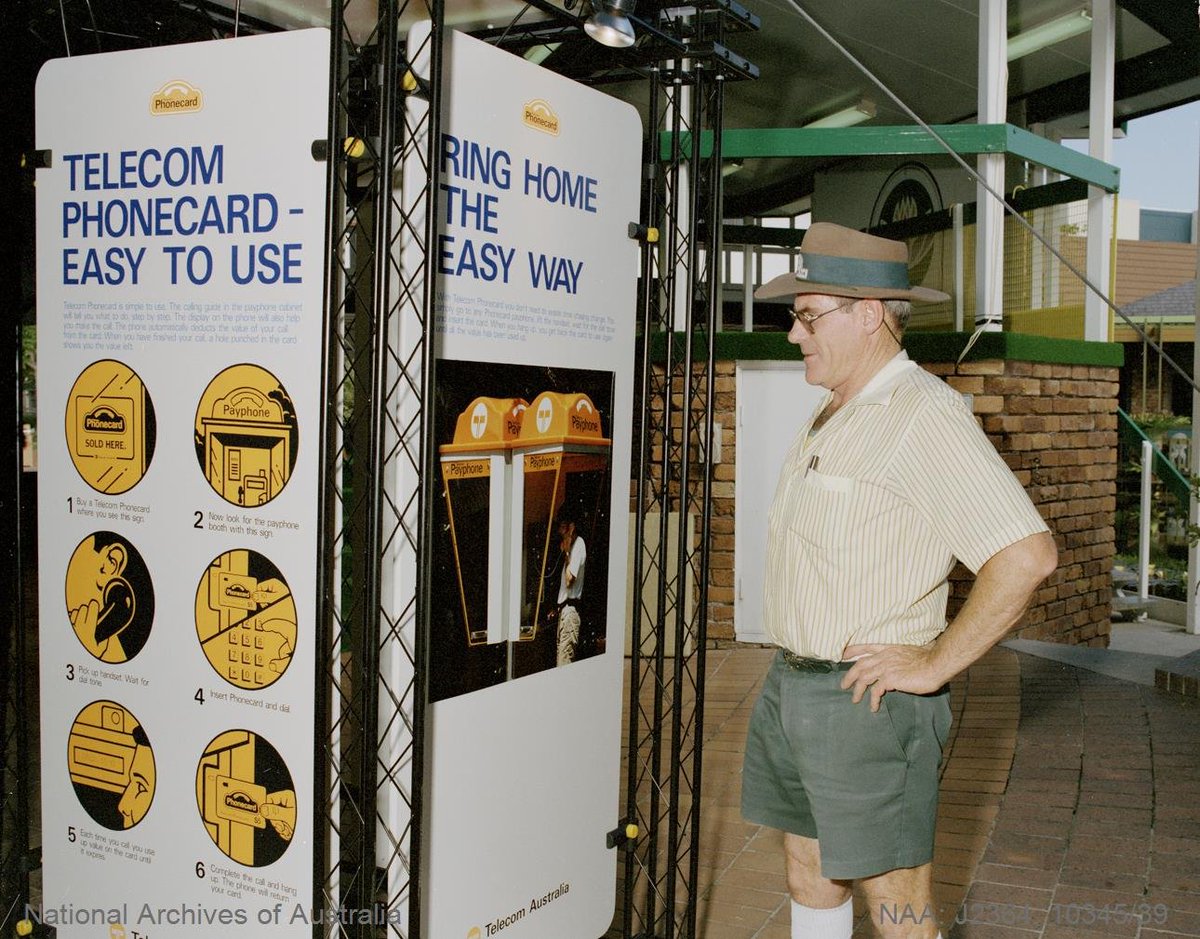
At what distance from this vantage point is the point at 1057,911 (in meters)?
3.65

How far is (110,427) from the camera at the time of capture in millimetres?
2828

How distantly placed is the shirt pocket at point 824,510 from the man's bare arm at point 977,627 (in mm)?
251

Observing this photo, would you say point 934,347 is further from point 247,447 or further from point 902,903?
point 247,447

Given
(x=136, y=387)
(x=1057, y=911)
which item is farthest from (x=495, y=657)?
(x=1057, y=911)

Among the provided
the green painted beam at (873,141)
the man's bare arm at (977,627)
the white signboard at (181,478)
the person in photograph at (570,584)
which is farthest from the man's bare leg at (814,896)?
the green painted beam at (873,141)

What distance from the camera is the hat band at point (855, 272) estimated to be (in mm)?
2580

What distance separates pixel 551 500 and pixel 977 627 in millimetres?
1104

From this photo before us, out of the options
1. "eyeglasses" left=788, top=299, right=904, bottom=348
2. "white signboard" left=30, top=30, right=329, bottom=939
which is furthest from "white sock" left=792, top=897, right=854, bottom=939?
"eyeglasses" left=788, top=299, right=904, bottom=348

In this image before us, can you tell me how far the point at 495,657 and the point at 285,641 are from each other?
500 millimetres

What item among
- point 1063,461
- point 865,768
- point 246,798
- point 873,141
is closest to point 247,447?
point 246,798

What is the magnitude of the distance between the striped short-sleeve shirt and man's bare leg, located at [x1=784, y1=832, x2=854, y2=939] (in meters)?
0.54

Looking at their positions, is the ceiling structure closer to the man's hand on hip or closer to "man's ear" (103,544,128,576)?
"man's ear" (103,544,128,576)

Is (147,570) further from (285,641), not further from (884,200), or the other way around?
(884,200)

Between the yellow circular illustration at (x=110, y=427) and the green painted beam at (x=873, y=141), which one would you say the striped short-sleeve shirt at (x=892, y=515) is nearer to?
the yellow circular illustration at (x=110, y=427)
